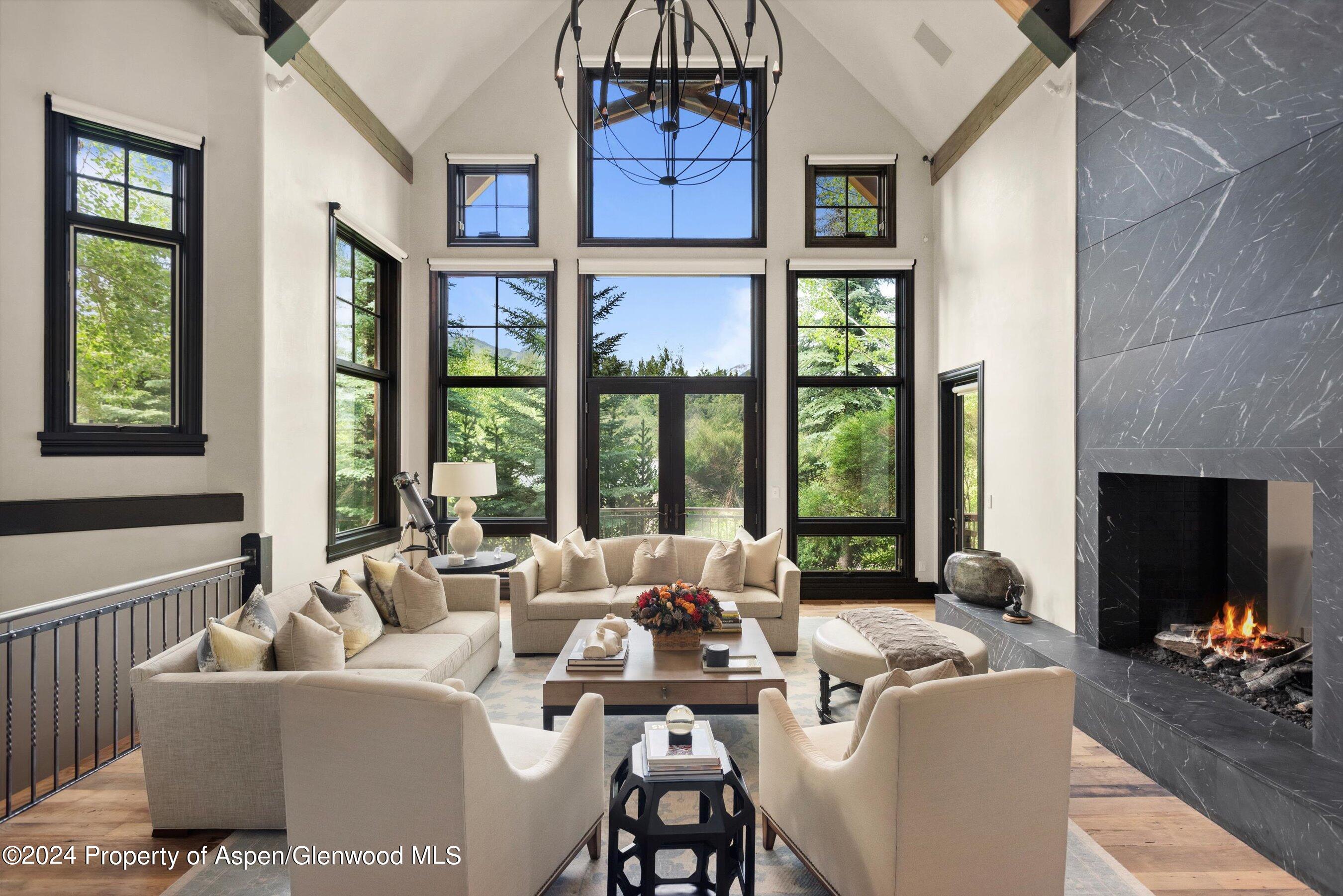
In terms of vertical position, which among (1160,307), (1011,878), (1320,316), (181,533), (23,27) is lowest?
(1011,878)

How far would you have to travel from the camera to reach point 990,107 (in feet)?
17.6

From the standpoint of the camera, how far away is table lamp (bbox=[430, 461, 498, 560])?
519cm

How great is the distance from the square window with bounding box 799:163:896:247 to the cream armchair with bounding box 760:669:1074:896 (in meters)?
5.60

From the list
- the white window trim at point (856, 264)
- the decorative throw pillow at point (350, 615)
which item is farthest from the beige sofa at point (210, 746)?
the white window trim at point (856, 264)

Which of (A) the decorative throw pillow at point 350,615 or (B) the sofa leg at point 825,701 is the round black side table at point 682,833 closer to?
(B) the sofa leg at point 825,701

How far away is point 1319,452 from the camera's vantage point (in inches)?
102

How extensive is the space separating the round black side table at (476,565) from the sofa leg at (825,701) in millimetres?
2467

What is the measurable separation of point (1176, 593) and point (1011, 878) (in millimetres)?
2863

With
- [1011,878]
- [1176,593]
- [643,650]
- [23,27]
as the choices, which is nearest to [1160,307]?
[1176,593]

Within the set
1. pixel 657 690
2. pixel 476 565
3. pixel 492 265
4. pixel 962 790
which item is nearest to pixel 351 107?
pixel 492 265

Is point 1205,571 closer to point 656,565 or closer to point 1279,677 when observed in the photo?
point 1279,677

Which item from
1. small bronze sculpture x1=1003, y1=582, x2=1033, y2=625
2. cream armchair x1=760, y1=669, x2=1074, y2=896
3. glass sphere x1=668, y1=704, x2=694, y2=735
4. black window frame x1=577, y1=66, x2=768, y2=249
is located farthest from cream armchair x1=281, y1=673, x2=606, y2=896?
black window frame x1=577, y1=66, x2=768, y2=249

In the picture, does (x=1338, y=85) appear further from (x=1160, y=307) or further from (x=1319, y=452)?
(x=1319, y=452)

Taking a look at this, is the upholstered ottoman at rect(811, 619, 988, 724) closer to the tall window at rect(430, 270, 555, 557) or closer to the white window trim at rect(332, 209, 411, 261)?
the tall window at rect(430, 270, 555, 557)
